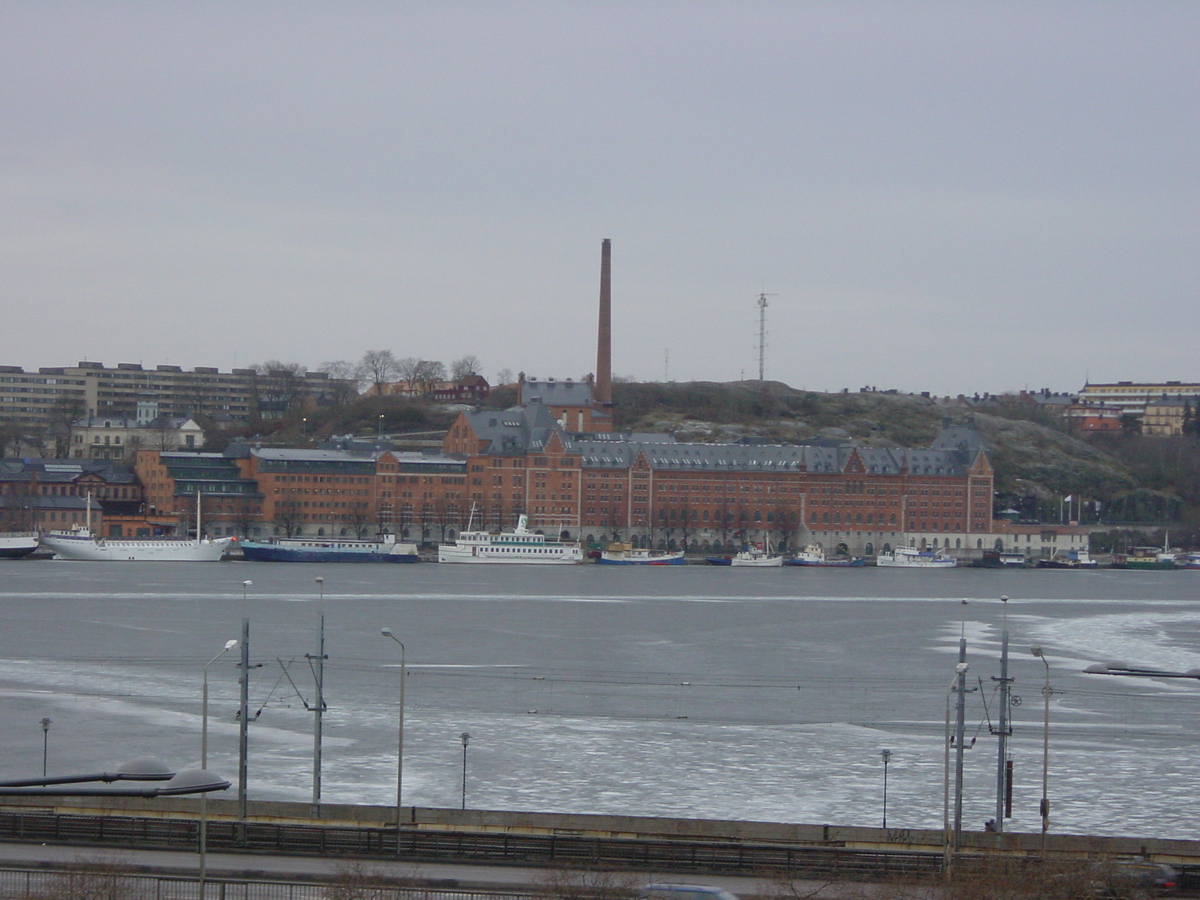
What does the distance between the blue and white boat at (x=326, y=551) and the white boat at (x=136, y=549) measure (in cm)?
275

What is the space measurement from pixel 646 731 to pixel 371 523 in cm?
7717

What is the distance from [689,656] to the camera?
144ft

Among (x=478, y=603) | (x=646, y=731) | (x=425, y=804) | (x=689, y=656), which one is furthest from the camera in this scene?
(x=478, y=603)

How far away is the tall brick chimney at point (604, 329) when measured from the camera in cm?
11806

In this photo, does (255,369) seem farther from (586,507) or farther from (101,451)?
(586,507)

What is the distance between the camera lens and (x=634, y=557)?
102 meters

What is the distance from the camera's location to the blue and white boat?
317ft

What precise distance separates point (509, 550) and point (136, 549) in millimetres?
20698

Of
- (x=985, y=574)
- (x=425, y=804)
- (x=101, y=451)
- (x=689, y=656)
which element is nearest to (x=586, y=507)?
(x=985, y=574)

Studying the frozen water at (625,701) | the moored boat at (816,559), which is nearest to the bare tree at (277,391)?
the moored boat at (816,559)

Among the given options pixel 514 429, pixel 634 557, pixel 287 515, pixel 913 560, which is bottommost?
pixel 913 560

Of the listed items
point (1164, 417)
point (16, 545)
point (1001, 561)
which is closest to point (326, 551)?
point (16, 545)

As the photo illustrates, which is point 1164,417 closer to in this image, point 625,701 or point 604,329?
point 604,329

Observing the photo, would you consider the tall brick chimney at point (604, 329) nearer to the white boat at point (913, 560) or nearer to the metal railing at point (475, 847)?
the white boat at point (913, 560)
